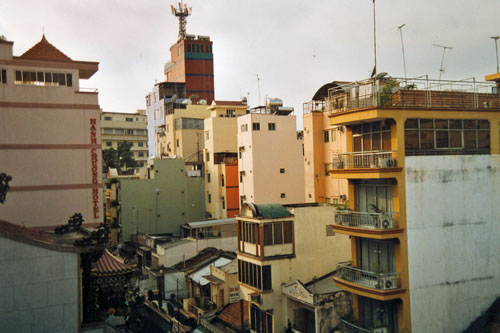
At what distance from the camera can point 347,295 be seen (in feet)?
98.6

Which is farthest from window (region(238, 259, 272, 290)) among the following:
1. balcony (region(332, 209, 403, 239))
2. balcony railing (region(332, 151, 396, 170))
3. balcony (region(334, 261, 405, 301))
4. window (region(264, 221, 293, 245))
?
balcony railing (region(332, 151, 396, 170))

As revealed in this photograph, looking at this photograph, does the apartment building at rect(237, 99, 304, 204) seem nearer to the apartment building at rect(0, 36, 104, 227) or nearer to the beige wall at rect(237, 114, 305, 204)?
the beige wall at rect(237, 114, 305, 204)

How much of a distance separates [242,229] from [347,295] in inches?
372

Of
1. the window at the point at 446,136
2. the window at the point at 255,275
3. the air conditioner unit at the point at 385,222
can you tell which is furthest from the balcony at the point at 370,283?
the window at the point at 446,136

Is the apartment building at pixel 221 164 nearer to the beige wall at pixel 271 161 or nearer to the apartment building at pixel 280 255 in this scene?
the beige wall at pixel 271 161

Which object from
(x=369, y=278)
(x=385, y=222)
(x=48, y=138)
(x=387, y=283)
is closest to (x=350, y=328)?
(x=369, y=278)

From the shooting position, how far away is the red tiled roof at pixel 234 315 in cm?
3634

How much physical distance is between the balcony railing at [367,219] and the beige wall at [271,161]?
94.3ft

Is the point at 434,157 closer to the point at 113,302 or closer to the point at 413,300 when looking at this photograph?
the point at 413,300

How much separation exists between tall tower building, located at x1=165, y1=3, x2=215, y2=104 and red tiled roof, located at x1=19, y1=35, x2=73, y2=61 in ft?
206

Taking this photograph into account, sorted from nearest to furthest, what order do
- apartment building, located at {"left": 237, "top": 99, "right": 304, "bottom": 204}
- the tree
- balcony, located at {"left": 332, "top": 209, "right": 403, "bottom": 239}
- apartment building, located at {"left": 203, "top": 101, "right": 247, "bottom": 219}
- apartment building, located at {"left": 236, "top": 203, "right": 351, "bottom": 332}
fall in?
balcony, located at {"left": 332, "top": 209, "right": 403, "bottom": 239}, apartment building, located at {"left": 236, "top": 203, "right": 351, "bottom": 332}, apartment building, located at {"left": 237, "top": 99, "right": 304, "bottom": 204}, apartment building, located at {"left": 203, "top": 101, "right": 247, "bottom": 219}, the tree

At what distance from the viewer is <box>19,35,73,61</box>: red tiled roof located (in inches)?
1082

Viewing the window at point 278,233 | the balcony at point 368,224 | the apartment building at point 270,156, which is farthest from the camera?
the apartment building at point 270,156

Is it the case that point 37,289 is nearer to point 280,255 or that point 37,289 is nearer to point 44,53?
point 44,53
